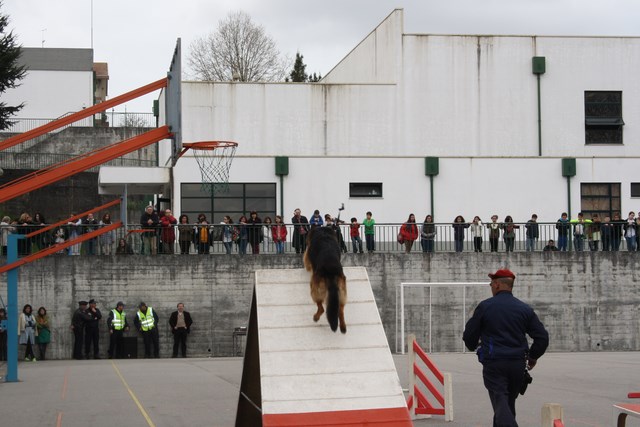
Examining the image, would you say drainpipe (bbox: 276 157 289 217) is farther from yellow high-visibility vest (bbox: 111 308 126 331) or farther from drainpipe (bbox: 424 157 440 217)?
yellow high-visibility vest (bbox: 111 308 126 331)

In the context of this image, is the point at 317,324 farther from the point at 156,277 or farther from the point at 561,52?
the point at 561,52

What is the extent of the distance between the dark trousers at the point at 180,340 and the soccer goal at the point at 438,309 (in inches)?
260

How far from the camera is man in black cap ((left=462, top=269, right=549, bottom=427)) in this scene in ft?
31.6

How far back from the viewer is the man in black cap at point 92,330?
1182 inches

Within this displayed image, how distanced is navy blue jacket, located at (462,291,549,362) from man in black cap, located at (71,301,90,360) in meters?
21.8

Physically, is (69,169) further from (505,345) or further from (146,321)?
(505,345)

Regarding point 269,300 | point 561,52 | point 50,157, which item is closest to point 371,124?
point 561,52

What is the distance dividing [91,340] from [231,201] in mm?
8534

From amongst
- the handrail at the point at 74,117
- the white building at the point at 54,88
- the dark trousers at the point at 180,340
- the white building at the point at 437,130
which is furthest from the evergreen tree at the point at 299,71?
the handrail at the point at 74,117

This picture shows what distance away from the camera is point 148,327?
1197 inches

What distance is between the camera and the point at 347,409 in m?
9.92

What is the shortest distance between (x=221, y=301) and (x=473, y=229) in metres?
8.55

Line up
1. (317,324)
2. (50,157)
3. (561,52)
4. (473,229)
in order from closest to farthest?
(317,324), (473,229), (561,52), (50,157)

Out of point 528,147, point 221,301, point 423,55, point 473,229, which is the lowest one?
point 221,301
